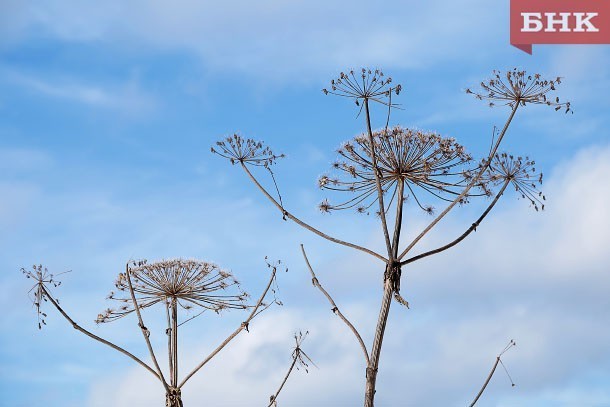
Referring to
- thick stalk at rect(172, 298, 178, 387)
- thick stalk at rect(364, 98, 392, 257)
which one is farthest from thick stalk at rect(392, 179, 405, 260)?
thick stalk at rect(172, 298, 178, 387)

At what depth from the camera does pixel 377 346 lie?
1098cm

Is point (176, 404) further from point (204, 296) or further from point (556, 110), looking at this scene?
point (556, 110)

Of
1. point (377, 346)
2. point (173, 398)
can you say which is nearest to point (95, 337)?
point (173, 398)

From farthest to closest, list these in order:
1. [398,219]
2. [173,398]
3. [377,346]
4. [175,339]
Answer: [175,339]
[173,398]
[398,219]
[377,346]

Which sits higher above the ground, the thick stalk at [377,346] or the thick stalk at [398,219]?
the thick stalk at [398,219]

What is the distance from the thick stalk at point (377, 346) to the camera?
10.7 m

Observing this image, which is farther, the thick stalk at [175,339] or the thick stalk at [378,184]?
the thick stalk at [175,339]

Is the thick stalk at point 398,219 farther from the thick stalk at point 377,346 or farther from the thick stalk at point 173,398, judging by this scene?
the thick stalk at point 173,398

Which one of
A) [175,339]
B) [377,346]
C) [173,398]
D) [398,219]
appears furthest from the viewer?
[175,339]

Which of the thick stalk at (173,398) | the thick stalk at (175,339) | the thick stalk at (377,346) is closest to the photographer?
the thick stalk at (377,346)

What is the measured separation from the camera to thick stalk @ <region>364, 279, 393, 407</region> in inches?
423

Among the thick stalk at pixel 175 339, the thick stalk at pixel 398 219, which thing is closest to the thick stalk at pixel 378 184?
the thick stalk at pixel 398 219

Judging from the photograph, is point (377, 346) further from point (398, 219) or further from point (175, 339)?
point (175, 339)

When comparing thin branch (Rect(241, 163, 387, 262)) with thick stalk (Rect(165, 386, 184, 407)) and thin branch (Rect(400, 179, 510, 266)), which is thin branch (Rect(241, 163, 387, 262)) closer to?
thin branch (Rect(400, 179, 510, 266))
